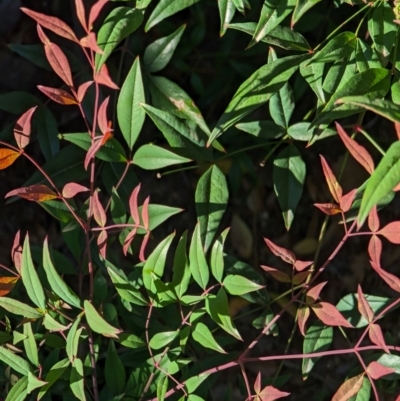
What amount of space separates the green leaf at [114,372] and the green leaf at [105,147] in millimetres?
292

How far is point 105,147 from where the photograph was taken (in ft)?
3.27

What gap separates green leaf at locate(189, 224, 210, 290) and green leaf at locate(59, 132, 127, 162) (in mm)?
185

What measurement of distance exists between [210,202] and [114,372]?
316mm

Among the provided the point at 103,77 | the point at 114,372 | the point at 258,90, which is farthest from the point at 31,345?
the point at 258,90

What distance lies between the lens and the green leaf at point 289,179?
3.55 ft

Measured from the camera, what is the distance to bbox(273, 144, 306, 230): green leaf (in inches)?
42.6

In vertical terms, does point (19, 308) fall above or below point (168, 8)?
below

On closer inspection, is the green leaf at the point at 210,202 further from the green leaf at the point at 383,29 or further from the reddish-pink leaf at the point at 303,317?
the green leaf at the point at 383,29

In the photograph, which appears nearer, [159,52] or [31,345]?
[31,345]

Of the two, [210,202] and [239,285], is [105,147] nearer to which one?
[210,202]

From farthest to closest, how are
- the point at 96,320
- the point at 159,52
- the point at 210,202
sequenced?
the point at 159,52 → the point at 210,202 → the point at 96,320

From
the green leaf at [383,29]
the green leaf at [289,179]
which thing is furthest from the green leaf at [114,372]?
the green leaf at [383,29]

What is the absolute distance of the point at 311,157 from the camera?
1.52 meters

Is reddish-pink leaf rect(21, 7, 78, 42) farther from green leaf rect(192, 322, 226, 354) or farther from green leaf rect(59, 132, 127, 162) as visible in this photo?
green leaf rect(192, 322, 226, 354)
